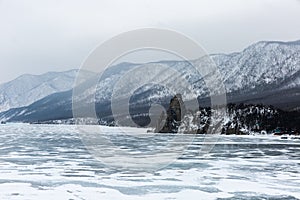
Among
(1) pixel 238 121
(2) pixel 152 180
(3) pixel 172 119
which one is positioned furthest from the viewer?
(3) pixel 172 119

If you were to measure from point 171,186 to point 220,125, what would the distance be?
73.5 metres

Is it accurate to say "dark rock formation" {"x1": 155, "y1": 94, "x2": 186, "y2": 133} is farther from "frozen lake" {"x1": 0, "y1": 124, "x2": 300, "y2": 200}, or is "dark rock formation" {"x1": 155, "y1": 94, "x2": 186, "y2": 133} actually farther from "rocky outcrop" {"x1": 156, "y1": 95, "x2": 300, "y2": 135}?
"frozen lake" {"x1": 0, "y1": 124, "x2": 300, "y2": 200}

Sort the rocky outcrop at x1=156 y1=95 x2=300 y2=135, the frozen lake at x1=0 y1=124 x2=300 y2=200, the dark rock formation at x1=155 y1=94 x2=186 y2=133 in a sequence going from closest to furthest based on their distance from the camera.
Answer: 1. the frozen lake at x1=0 y1=124 x2=300 y2=200
2. the rocky outcrop at x1=156 y1=95 x2=300 y2=135
3. the dark rock formation at x1=155 y1=94 x2=186 y2=133

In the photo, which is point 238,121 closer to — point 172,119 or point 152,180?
point 172,119

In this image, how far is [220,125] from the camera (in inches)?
3570

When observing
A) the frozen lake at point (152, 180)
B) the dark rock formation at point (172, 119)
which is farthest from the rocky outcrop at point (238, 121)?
the frozen lake at point (152, 180)

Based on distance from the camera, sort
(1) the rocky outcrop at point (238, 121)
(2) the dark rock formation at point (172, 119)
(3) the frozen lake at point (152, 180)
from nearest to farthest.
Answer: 1. (3) the frozen lake at point (152, 180)
2. (1) the rocky outcrop at point (238, 121)
3. (2) the dark rock formation at point (172, 119)

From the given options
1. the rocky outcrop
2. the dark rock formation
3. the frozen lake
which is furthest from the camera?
the dark rock formation

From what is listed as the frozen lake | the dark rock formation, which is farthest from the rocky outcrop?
the frozen lake

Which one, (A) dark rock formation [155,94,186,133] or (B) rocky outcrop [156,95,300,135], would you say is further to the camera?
(A) dark rock formation [155,94,186,133]

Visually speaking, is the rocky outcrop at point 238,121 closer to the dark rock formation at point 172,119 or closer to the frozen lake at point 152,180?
the dark rock formation at point 172,119

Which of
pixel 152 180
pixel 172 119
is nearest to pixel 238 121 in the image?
pixel 172 119

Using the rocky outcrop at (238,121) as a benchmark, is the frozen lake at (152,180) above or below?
below

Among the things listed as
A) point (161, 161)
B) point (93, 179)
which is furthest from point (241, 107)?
point (93, 179)
